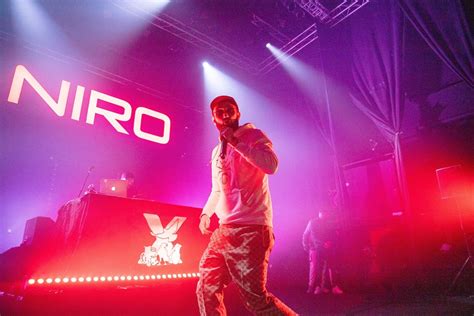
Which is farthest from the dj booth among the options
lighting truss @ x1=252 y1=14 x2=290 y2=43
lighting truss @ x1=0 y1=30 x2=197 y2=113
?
lighting truss @ x1=252 y1=14 x2=290 y2=43

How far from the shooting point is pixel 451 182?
515 cm

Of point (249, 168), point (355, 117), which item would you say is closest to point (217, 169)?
point (249, 168)

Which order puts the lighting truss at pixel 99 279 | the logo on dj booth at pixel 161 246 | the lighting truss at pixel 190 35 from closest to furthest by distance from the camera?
1. the lighting truss at pixel 99 279
2. the logo on dj booth at pixel 161 246
3. the lighting truss at pixel 190 35

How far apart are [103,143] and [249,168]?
6.57 metres

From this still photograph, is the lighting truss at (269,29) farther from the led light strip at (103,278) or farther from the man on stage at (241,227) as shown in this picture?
the led light strip at (103,278)

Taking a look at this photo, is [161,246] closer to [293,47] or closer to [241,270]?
[241,270]

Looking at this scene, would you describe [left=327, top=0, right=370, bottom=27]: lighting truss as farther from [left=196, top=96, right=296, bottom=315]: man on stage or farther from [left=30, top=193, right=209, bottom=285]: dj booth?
[left=196, top=96, right=296, bottom=315]: man on stage

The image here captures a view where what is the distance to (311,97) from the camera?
26.1ft

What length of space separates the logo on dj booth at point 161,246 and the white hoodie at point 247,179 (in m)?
1.90

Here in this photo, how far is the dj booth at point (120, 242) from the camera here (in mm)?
3052

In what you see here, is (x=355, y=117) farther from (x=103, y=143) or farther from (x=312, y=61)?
(x=103, y=143)

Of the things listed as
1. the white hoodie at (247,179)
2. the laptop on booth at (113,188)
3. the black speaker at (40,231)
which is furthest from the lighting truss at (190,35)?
the white hoodie at (247,179)

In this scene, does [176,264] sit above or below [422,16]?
below

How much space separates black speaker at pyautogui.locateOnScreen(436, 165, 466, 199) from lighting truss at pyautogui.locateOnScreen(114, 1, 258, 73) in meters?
5.64
